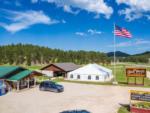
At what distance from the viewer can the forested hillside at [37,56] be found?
437 feet

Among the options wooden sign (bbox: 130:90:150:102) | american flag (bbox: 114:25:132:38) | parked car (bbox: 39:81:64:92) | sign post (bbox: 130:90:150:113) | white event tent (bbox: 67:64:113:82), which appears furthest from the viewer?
white event tent (bbox: 67:64:113:82)

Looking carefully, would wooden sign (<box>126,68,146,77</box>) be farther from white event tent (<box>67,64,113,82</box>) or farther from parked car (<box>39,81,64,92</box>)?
parked car (<box>39,81,64,92</box>)

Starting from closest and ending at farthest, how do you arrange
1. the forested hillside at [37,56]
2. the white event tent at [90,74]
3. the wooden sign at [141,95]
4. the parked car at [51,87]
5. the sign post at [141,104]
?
the sign post at [141,104]
the wooden sign at [141,95]
the parked car at [51,87]
the white event tent at [90,74]
the forested hillside at [37,56]

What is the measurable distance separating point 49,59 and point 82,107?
446 feet

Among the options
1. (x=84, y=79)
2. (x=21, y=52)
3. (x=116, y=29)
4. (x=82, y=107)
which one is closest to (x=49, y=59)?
(x=21, y=52)

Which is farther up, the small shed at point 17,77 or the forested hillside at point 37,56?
the forested hillside at point 37,56

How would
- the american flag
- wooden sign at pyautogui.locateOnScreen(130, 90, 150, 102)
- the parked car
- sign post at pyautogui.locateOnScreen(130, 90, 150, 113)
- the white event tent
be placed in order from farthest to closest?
the white event tent → the american flag → the parked car → wooden sign at pyautogui.locateOnScreen(130, 90, 150, 102) → sign post at pyautogui.locateOnScreen(130, 90, 150, 113)

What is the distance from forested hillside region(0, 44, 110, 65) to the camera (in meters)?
133

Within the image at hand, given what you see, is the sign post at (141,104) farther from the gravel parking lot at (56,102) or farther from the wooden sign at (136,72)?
the wooden sign at (136,72)

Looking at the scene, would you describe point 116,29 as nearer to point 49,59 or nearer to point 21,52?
point 21,52

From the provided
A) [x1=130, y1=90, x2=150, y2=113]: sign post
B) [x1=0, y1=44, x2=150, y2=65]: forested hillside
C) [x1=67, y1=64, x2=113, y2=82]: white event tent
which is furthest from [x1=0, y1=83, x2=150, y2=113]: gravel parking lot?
[x1=0, y1=44, x2=150, y2=65]: forested hillside

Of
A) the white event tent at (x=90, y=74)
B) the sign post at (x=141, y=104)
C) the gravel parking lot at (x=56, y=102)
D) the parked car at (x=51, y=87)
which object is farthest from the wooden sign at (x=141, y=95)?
the white event tent at (x=90, y=74)

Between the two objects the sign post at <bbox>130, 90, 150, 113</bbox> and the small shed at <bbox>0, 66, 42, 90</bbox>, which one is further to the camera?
the small shed at <bbox>0, 66, 42, 90</bbox>

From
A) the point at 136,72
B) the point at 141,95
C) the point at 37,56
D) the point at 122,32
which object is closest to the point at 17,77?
the point at 141,95
